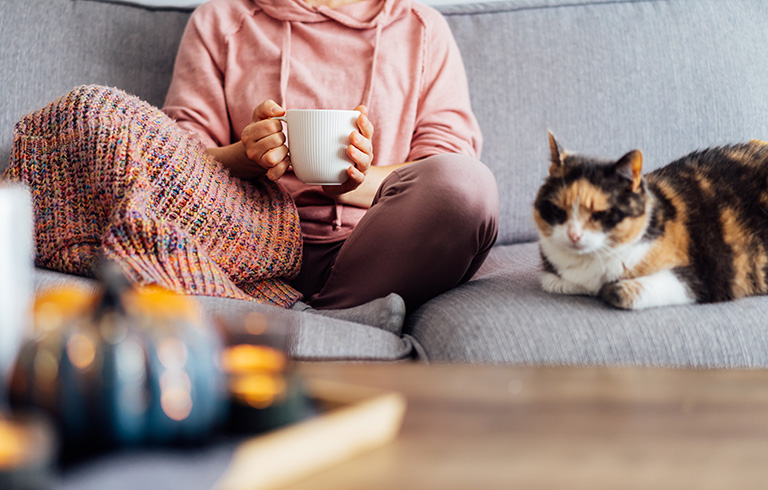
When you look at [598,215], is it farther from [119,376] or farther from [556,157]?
[119,376]

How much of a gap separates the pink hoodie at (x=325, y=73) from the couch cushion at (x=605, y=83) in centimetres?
13

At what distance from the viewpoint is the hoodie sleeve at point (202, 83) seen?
1356mm

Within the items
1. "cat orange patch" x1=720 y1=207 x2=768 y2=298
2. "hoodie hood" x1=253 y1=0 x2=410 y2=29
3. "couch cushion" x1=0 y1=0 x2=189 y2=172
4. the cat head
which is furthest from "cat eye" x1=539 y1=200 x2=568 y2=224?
"couch cushion" x1=0 y1=0 x2=189 y2=172

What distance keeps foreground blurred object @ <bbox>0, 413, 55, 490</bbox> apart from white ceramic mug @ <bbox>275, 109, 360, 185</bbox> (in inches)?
27.5

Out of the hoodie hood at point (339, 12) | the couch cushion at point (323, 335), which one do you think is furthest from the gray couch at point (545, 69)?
the couch cushion at point (323, 335)

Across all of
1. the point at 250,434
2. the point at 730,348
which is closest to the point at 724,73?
the point at 730,348

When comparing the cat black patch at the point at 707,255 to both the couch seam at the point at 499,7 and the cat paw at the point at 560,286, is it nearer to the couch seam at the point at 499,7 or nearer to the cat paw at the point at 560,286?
the cat paw at the point at 560,286

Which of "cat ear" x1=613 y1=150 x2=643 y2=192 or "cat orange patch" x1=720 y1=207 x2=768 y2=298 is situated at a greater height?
"cat ear" x1=613 y1=150 x2=643 y2=192

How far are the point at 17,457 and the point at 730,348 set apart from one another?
33.6 inches

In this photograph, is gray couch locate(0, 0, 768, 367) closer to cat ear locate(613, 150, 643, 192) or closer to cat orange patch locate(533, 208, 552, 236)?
cat orange patch locate(533, 208, 552, 236)

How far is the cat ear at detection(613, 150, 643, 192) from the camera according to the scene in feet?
2.85

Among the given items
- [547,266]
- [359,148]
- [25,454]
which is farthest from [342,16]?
[25,454]

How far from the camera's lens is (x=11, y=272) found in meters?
0.39

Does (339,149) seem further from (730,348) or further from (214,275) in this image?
(730,348)
